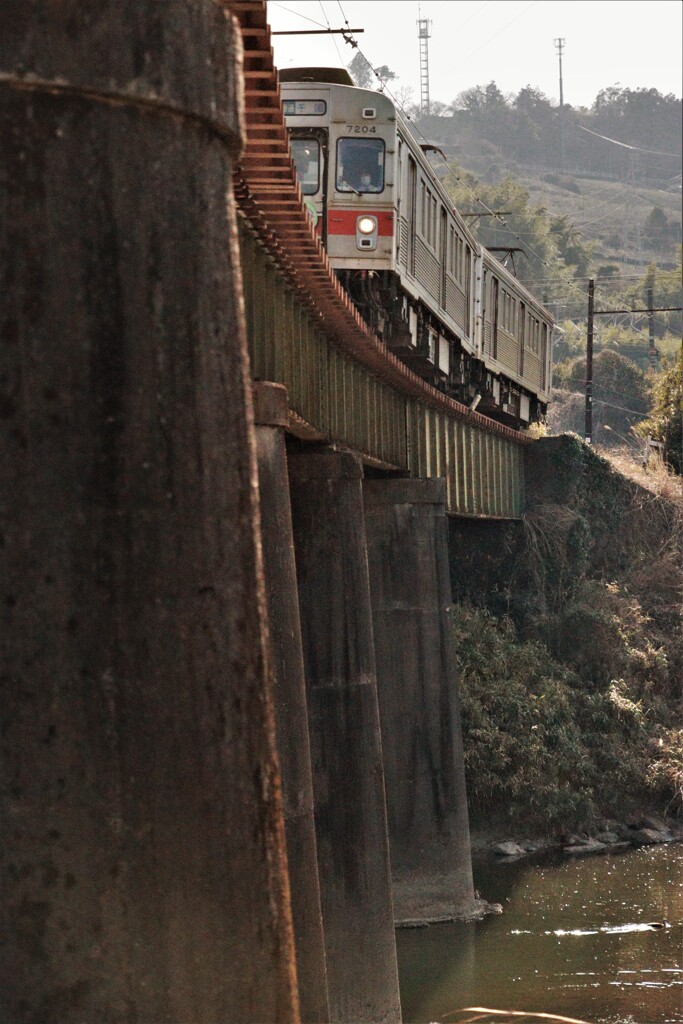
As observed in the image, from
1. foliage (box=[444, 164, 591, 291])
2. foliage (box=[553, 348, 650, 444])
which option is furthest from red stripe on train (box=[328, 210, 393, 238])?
foliage (box=[444, 164, 591, 291])

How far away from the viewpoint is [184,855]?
11.5 feet

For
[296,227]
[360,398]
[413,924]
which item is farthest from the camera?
[413,924]

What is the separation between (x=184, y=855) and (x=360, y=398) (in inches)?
537

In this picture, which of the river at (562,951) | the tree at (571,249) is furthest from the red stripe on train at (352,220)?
the tree at (571,249)

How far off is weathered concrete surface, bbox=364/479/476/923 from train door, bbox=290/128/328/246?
3.50 m

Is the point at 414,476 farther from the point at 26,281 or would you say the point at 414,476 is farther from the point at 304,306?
the point at 26,281

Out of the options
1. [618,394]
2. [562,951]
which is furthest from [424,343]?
[618,394]

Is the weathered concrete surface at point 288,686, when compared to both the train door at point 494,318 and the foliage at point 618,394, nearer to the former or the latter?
the train door at point 494,318

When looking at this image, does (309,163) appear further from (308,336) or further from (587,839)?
(587,839)

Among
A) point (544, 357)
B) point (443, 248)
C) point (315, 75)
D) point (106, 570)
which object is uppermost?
point (315, 75)

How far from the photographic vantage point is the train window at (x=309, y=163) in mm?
19312

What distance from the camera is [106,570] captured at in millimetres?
3420

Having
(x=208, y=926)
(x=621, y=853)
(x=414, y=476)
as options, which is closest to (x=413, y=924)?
(x=414, y=476)

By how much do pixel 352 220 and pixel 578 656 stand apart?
15.6 meters
